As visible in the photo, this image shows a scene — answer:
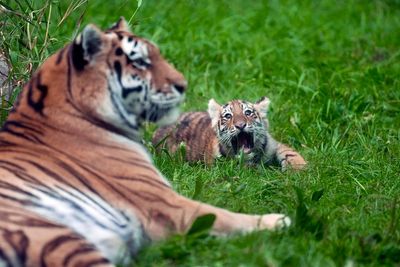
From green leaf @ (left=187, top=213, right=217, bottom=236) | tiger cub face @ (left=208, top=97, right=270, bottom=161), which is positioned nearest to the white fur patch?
green leaf @ (left=187, top=213, right=217, bottom=236)

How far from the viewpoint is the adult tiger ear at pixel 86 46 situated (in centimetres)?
538

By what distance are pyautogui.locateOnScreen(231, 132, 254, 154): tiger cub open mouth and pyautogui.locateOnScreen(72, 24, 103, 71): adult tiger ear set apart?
2955 mm

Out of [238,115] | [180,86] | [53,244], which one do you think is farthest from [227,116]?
[53,244]

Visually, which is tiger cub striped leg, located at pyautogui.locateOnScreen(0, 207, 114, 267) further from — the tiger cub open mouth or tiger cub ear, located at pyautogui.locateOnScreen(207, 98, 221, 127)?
tiger cub ear, located at pyautogui.locateOnScreen(207, 98, 221, 127)

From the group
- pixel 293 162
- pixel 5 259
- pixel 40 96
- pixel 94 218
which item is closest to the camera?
pixel 5 259

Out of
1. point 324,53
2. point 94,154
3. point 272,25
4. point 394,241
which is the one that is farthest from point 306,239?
point 272,25

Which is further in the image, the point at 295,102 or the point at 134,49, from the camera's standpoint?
the point at 295,102

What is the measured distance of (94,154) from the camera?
5.44m

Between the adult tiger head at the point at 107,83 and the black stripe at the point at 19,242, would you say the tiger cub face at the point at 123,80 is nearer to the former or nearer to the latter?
the adult tiger head at the point at 107,83

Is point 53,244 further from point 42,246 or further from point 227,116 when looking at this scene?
point 227,116

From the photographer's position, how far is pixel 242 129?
26.8 ft

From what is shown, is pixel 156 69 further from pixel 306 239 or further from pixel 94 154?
pixel 306 239

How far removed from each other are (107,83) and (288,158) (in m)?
2.68

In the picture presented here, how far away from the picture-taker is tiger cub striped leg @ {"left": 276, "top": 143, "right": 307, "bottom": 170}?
7.57 meters
